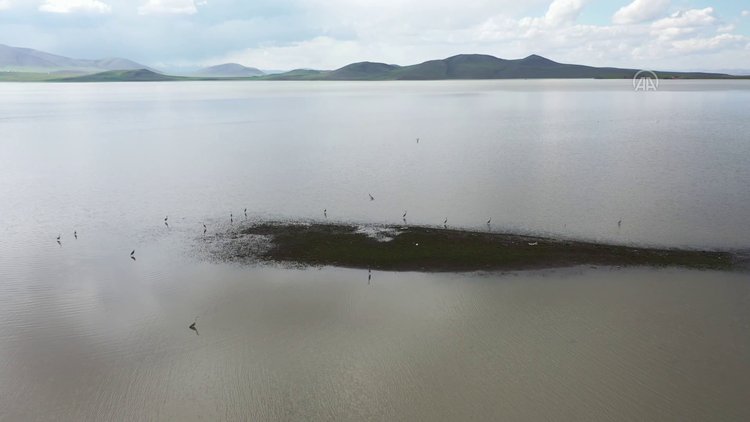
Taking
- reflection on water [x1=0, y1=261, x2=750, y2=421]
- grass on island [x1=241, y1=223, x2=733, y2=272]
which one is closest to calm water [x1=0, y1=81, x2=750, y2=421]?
reflection on water [x1=0, y1=261, x2=750, y2=421]

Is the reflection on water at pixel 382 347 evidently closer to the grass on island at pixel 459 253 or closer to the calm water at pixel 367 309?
the calm water at pixel 367 309

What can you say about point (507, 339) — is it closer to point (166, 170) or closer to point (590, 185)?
point (590, 185)

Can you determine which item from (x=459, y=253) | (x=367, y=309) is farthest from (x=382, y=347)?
(x=459, y=253)

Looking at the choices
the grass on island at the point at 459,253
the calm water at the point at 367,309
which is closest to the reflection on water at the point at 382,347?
the calm water at the point at 367,309

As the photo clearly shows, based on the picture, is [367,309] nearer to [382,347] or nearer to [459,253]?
[382,347]

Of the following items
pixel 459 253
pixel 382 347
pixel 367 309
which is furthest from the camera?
pixel 459 253

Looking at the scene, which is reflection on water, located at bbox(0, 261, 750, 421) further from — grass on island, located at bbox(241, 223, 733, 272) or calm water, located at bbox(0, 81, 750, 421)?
grass on island, located at bbox(241, 223, 733, 272)

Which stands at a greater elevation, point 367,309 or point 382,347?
point 367,309
